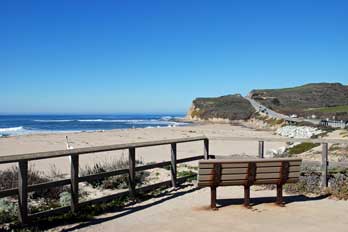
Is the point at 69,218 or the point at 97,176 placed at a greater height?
the point at 97,176

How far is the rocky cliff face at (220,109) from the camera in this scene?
8309cm

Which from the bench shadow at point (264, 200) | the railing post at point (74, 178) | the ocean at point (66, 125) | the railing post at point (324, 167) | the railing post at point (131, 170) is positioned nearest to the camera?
the railing post at point (74, 178)

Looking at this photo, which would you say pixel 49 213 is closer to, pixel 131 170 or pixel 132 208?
pixel 132 208

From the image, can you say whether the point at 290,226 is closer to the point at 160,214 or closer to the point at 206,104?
the point at 160,214

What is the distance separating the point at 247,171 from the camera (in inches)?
281

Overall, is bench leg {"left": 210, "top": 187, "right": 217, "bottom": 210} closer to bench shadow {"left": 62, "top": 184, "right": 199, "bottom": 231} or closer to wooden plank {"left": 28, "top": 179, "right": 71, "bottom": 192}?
bench shadow {"left": 62, "top": 184, "right": 199, "bottom": 231}

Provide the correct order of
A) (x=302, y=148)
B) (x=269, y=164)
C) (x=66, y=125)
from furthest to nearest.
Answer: (x=66, y=125), (x=302, y=148), (x=269, y=164)

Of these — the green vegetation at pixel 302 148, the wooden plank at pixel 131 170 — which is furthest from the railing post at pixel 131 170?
the green vegetation at pixel 302 148

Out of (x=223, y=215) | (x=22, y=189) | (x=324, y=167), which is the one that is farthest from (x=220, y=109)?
(x=22, y=189)

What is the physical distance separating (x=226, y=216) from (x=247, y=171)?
874 mm

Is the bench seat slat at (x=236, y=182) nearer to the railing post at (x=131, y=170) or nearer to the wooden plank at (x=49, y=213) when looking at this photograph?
the railing post at (x=131, y=170)

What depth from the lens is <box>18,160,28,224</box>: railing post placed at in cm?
590

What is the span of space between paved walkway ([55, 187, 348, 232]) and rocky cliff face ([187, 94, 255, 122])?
71.1 meters

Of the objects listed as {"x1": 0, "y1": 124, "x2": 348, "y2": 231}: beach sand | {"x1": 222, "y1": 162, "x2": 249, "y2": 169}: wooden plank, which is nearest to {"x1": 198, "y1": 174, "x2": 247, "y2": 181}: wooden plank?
{"x1": 222, "y1": 162, "x2": 249, "y2": 169}: wooden plank
